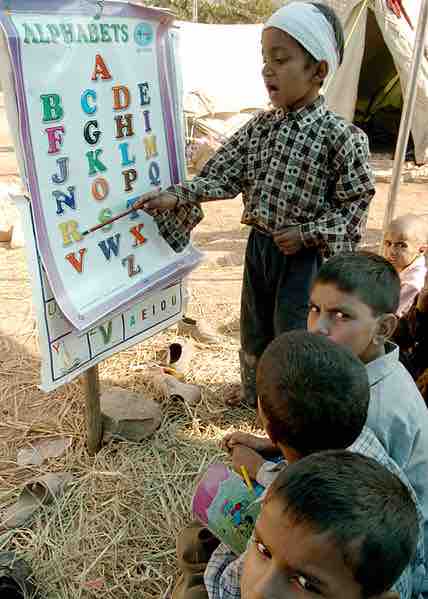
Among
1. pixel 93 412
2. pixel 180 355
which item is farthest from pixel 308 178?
pixel 180 355

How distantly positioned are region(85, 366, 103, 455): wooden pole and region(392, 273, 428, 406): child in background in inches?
48.8

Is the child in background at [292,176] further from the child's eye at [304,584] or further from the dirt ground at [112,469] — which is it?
the child's eye at [304,584]

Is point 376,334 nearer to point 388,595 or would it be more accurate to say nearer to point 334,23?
point 388,595

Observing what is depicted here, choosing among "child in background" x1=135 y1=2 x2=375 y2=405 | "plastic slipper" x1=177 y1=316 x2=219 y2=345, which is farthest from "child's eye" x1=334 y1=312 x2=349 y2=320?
"plastic slipper" x1=177 y1=316 x2=219 y2=345

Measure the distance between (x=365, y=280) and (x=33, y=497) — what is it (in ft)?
4.88

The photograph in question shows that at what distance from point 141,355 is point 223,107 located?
19.4ft

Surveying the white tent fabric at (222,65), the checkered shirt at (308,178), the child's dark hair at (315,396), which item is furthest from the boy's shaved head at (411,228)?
the white tent fabric at (222,65)

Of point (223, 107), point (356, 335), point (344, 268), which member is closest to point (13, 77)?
point (344, 268)

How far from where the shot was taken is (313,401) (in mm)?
1251

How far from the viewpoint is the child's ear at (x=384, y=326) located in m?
1.70

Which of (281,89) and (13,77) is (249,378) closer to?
(281,89)

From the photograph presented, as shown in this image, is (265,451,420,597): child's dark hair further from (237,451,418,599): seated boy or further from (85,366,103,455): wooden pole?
(85,366,103,455): wooden pole

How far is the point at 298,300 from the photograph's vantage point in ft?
7.51

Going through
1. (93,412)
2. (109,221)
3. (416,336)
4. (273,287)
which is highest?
(109,221)
